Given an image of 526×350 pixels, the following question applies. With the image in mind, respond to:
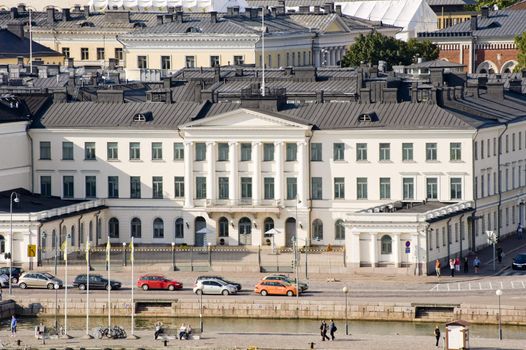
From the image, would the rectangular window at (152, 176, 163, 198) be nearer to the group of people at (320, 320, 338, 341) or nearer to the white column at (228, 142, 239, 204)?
the white column at (228, 142, 239, 204)

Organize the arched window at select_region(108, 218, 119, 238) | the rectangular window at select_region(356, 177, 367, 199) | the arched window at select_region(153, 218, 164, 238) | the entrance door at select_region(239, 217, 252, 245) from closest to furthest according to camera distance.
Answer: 1. the rectangular window at select_region(356, 177, 367, 199)
2. the entrance door at select_region(239, 217, 252, 245)
3. the arched window at select_region(153, 218, 164, 238)
4. the arched window at select_region(108, 218, 119, 238)

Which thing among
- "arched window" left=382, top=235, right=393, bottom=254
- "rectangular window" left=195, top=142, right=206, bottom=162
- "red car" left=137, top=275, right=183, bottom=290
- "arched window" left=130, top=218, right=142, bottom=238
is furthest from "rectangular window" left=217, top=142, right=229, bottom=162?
"red car" left=137, top=275, right=183, bottom=290

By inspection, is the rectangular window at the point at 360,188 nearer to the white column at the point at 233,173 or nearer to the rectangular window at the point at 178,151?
the white column at the point at 233,173

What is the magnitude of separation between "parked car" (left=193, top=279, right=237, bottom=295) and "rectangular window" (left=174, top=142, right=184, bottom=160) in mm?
20954

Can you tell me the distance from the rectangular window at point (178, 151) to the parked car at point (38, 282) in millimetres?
18568

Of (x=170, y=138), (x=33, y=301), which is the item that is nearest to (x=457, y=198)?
(x=170, y=138)

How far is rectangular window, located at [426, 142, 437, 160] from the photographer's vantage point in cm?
13838

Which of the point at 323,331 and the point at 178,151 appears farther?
the point at 178,151

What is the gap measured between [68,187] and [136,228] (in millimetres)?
4505

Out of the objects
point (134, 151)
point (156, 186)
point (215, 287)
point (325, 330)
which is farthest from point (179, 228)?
point (325, 330)

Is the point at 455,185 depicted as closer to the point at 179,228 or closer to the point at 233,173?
the point at 233,173

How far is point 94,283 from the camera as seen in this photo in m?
124

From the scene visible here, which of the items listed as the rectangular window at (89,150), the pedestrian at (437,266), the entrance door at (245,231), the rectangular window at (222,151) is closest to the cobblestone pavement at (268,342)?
the pedestrian at (437,266)

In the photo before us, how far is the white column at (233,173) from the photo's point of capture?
462 feet
